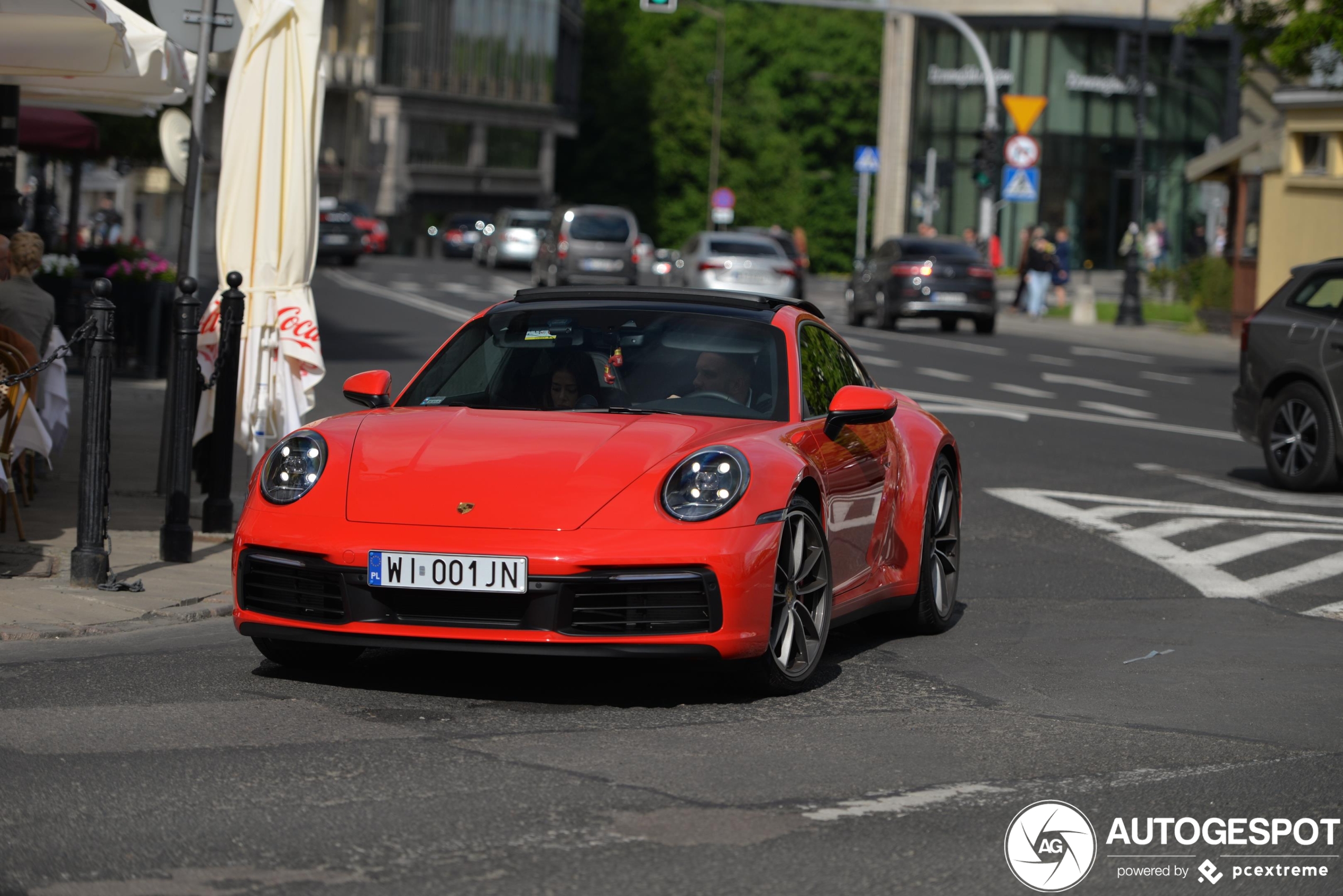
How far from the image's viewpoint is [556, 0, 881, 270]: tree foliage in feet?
293

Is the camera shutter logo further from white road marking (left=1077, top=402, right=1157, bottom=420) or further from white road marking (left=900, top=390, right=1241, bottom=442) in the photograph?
white road marking (left=1077, top=402, right=1157, bottom=420)

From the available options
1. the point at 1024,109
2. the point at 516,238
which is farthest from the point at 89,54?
the point at 516,238

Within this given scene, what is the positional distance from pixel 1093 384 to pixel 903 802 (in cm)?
1982

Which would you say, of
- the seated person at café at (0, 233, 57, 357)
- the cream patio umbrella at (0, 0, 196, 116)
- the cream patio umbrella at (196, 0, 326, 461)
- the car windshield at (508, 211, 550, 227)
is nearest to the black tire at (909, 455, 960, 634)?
the cream patio umbrella at (196, 0, 326, 461)

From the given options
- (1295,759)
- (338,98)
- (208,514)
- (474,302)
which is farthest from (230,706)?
(338,98)

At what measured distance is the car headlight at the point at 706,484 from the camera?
5996 millimetres

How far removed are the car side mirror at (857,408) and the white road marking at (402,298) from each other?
2239cm

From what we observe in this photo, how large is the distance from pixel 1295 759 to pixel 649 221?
291ft

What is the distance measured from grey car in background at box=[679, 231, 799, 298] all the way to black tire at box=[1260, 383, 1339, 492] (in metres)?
22.4

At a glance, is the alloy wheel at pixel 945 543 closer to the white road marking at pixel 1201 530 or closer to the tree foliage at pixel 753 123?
the white road marking at pixel 1201 530

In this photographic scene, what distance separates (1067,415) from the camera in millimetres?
19469

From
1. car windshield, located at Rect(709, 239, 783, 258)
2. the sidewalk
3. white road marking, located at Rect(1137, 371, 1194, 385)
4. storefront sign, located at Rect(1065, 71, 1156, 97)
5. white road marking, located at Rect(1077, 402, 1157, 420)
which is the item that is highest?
storefront sign, located at Rect(1065, 71, 1156, 97)

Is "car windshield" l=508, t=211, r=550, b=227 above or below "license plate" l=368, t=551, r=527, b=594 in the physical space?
above

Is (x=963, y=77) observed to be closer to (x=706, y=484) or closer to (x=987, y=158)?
(x=987, y=158)
